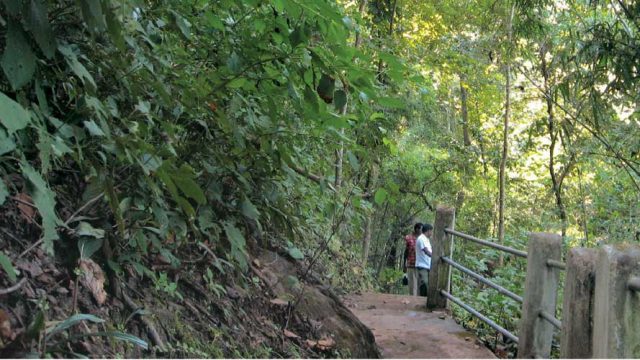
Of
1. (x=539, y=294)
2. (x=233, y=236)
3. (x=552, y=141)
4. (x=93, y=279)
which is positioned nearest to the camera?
(x=93, y=279)

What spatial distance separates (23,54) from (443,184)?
54.7 ft

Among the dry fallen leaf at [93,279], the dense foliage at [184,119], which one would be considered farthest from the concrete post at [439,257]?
the dry fallen leaf at [93,279]

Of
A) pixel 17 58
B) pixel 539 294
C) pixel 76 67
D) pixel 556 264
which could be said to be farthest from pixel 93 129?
pixel 539 294

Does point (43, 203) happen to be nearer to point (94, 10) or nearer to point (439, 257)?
point (94, 10)

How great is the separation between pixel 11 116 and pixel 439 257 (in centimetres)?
526

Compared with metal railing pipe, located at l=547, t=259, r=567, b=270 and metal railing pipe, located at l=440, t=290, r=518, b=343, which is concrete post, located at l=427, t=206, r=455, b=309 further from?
metal railing pipe, located at l=547, t=259, r=567, b=270

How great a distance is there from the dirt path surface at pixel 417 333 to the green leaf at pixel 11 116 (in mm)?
3787

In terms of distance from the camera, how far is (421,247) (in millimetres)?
9258

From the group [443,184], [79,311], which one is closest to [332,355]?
[79,311]

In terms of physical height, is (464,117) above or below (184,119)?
above

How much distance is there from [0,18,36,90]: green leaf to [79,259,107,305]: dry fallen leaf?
3.23 feet

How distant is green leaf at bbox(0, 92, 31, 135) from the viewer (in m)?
1.49

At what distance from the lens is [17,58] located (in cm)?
176

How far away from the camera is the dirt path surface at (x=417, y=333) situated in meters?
4.70
